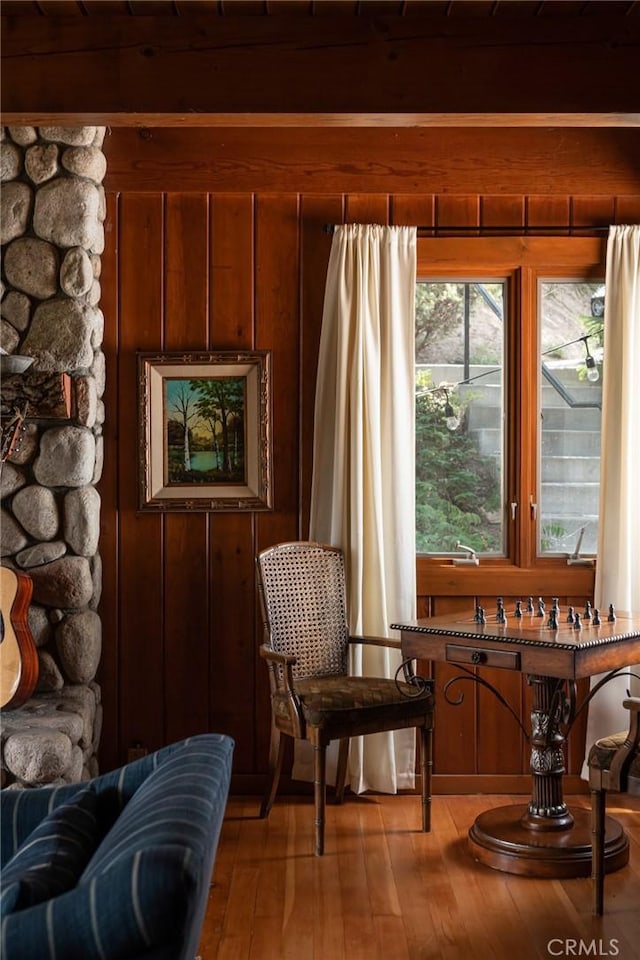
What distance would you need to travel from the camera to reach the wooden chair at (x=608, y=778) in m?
3.05

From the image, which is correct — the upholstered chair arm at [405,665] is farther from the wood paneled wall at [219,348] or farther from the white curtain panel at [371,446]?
the wood paneled wall at [219,348]

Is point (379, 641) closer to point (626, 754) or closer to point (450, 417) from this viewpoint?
point (450, 417)

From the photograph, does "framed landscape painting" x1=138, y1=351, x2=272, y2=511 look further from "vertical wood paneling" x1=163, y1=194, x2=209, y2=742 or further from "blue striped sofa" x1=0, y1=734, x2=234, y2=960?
"blue striped sofa" x1=0, y1=734, x2=234, y2=960

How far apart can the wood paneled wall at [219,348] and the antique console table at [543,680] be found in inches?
28.7

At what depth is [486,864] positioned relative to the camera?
358 cm

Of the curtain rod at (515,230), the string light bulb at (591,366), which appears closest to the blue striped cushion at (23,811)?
the curtain rod at (515,230)

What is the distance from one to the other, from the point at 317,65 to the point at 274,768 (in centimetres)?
267

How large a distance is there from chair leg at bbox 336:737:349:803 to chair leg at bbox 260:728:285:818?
260 mm

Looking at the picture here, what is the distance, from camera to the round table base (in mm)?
3473

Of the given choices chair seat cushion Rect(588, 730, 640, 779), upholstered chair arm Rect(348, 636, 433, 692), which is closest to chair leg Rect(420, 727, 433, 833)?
upholstered chair arm Rect(348, 636, 433, 692)

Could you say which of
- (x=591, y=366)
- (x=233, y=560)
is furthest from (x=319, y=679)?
(x=591, y=366)

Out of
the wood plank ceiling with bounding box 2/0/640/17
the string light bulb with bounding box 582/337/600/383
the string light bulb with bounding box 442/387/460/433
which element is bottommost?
the string light bulb with bounding box 442/387/460/433

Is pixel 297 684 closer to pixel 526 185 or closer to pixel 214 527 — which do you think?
pixel 214 527

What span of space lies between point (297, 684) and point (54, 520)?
117 cm
